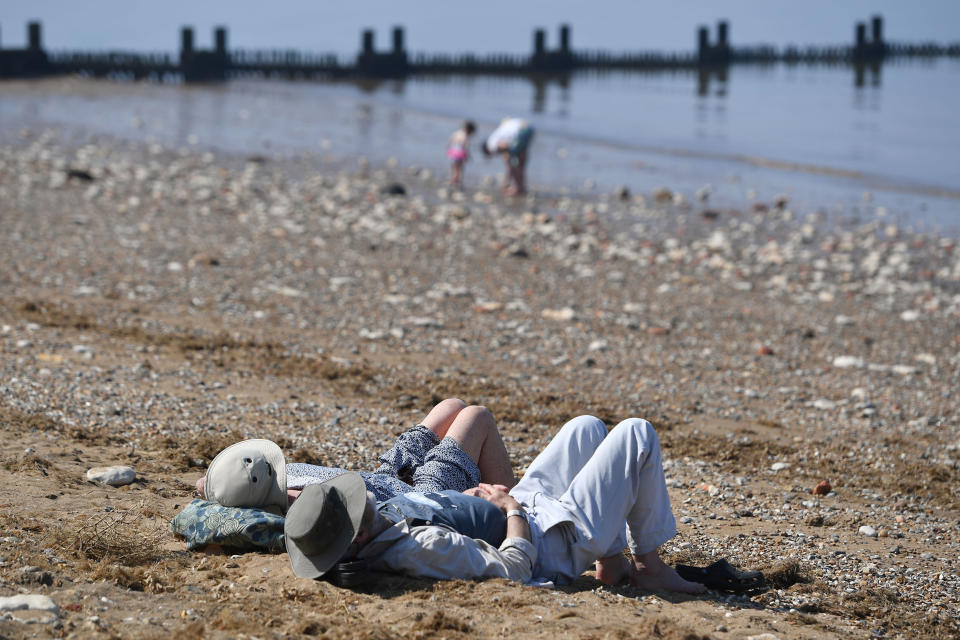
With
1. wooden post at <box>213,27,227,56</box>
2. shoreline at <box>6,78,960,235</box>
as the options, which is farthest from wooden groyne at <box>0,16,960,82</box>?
shoreline at <box>6,78,960,235</box>

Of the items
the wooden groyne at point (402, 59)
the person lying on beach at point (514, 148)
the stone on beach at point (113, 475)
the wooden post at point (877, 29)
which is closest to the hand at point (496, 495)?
Answer: the stone on beach at point (113, 475)

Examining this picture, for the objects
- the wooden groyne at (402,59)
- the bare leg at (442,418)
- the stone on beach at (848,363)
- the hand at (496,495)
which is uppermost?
the wooden groyne at (402,59)

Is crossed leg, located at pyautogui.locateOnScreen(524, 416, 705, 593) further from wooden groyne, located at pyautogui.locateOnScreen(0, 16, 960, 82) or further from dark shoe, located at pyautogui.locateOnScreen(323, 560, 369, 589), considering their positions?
wooden groyne, located at pyautogui.locateOnScreen(0, 16, 960, 82)

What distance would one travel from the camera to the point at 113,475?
542 cm

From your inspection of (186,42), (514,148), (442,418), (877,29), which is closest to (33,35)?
(186,42)

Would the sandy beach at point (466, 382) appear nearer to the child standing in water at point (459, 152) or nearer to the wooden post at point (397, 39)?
the child standing in water at point (459, 152)

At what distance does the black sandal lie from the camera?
14.8 feet

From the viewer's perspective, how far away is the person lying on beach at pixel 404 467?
15.1 feet

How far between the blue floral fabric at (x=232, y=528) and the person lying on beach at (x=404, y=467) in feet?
0.25

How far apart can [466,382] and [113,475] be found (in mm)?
3161

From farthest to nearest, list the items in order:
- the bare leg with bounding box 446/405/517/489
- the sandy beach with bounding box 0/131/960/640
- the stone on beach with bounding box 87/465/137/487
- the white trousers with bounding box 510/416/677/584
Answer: the stone on beach with bounding box 87/465/137/487 → the bare leg with bounding box 446/405/517/489 → the white trousers with bounding box 510/416/677/584 → the sandy beach with bounding box 0/131/960/640

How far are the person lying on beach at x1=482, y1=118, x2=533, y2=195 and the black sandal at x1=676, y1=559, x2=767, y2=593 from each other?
14.5 m

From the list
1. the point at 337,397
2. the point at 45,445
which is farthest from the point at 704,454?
the point at 45,445

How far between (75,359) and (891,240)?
12091 millimetres
